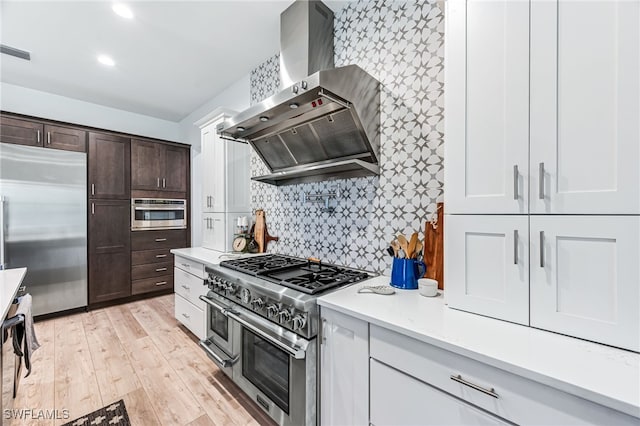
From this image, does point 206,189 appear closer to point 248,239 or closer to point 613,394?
point 248,239

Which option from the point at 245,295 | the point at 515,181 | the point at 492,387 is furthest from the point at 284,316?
the point at 515,181

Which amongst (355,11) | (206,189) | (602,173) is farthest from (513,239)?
(206,189)

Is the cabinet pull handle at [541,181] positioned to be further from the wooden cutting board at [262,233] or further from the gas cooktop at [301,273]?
the wooden cutting board at [262,233]

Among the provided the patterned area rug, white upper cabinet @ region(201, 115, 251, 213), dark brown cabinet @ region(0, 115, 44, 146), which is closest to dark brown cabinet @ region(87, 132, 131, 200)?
dark brown cabinet @ region(0, 115, 44, 146)

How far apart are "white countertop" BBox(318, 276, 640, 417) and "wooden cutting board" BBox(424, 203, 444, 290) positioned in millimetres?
263

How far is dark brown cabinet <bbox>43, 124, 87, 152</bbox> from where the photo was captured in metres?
3.18

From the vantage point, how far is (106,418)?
1684 millimetres

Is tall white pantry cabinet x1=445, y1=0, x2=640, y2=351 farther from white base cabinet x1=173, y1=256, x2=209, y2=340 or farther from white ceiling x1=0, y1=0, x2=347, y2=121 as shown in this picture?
white base cabinet x1=173, y1=256, x2=209, y2=340

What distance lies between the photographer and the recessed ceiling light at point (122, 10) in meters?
2.09

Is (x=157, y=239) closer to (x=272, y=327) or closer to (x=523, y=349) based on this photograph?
(x=272, y=327)

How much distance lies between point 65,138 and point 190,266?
7.92 feet

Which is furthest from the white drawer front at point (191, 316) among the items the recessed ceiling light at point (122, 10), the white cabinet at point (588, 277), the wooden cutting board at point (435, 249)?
the recessed ceiling light at point (122, 10)

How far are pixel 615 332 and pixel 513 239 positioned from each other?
39 centimetres

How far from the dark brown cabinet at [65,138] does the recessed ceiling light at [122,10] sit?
1.92 meters
